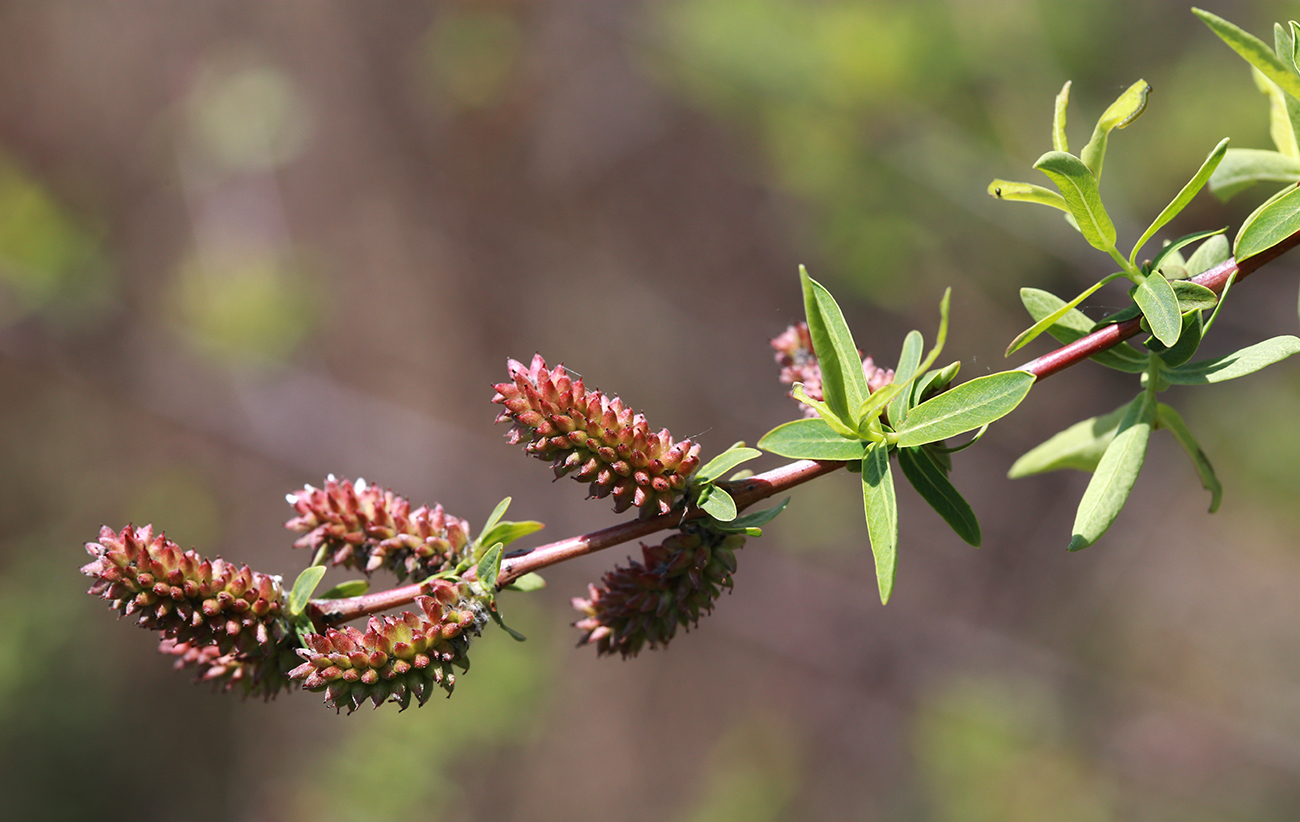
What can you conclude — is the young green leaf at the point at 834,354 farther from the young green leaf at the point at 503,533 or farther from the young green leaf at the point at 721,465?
the young green leaf at the point at 503,533

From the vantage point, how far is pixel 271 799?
573 cm

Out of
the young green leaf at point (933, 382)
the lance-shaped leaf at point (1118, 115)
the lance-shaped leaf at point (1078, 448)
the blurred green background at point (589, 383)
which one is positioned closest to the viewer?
the lance-shaped leaf at point (1118, 115)

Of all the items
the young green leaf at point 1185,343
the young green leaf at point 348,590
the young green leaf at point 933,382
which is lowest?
the young green leaf at point 1185,343

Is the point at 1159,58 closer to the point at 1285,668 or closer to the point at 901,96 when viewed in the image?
the point at 901,96

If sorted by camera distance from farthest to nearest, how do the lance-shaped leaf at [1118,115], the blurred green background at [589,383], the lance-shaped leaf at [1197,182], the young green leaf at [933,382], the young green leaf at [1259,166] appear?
the blurred green background at [589,383] → the young green leaf at [1259,166] → the young green leaf at [933,382] → the lance-shaped leaf at [1118,115] → the lance-shaped leaf at [1197,182]

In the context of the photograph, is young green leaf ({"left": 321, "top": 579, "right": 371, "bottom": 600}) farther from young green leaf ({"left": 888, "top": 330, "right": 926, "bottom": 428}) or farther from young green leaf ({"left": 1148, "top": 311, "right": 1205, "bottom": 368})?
young green leaf ({"left": 1148, "top": 311, "right": 1205, "bottom": 368})

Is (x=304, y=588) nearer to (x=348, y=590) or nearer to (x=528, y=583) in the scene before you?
(x=348, y=590)

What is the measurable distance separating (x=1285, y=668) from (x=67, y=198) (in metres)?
8.87

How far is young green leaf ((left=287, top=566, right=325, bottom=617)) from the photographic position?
1.11 meters

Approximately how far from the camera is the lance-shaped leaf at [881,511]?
0.89m

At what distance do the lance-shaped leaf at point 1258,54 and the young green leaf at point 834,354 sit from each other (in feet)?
1.69

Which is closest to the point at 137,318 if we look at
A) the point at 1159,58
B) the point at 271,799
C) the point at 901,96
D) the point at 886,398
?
the point at 271,799

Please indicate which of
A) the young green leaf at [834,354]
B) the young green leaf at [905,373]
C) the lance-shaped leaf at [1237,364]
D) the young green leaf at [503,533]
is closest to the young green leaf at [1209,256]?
the lance-shaped leaf at [1237,364]

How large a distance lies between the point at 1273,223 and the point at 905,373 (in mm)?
439
